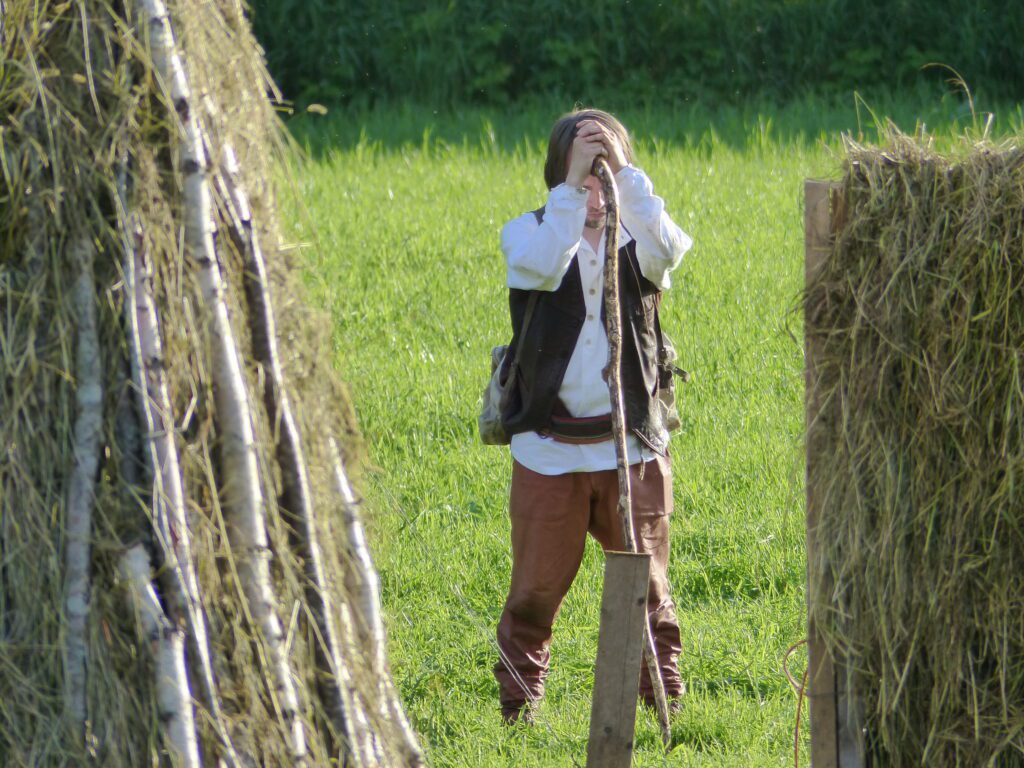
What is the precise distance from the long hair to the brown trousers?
99cm

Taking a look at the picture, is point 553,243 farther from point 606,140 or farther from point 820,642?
point 820,642

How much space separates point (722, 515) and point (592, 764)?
2.62 metres

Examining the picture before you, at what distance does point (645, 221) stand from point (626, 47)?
40.5 feet

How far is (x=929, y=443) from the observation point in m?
3.46

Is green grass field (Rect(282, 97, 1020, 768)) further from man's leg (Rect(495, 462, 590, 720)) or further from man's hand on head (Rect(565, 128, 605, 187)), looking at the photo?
man's hand on head (Rect(565, 128, 605, 187))

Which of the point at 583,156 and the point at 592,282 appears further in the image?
the point at 592,282

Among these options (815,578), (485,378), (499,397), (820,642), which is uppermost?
(499,397)

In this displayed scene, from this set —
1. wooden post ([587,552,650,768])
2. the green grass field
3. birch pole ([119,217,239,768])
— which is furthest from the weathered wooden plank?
birch pole ([119,217,239,768])

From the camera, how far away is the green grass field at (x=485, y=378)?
4863mm

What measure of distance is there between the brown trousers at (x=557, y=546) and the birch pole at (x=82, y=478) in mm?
1811

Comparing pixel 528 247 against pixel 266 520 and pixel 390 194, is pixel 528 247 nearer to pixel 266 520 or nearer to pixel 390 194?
pixel 266 520

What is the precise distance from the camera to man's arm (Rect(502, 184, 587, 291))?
4.39m

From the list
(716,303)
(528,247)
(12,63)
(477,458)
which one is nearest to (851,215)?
(528,247)

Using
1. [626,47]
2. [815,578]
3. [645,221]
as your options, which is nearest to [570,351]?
[645,221]
